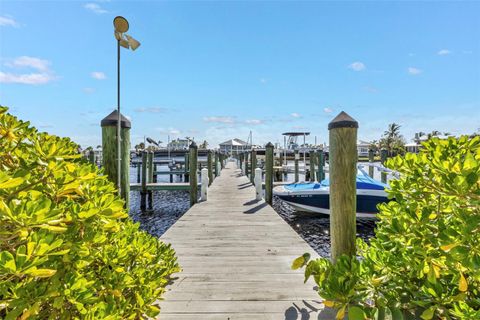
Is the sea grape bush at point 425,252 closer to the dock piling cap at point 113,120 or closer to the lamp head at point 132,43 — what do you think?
the dock piling cap at point 113,120

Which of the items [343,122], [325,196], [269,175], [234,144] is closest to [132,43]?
[343,122]

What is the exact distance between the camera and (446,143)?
1.64 m

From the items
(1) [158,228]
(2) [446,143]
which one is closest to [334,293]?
(2) [446,143]

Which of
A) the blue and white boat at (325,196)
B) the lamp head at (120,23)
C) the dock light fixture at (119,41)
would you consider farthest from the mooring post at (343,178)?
the blue and white boat at (325,196)

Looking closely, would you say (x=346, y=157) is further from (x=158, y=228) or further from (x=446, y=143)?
(x=158, y=228)

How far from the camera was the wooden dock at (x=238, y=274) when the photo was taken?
7.71 ft

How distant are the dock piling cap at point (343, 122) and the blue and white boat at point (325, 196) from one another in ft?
26.6

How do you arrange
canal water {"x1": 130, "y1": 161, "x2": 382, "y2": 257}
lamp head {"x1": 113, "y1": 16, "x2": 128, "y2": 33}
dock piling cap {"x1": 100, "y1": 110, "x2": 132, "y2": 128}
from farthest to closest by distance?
canal water {"x1": 130, "y1": 161, "x2": 382, "y2": 257}
lamp head {"x1": 113, "y1": 16, "x2": 128, "y2": 33}
dock piling cap {"x1": 100, "y1": 110, "x2": 132, "y2": 128}

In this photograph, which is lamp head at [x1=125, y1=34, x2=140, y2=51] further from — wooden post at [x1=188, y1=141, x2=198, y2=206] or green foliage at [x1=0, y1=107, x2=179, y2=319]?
wooden post at [x1=188, y1=141, x2=198, y2=206]

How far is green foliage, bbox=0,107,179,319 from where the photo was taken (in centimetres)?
97

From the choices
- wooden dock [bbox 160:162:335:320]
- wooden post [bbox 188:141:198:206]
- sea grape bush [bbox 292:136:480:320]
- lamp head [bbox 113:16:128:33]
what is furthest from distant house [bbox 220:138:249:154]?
sea grape bush [bbox 292:136:480:320]

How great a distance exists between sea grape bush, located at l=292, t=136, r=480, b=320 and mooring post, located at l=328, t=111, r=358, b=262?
279 mm

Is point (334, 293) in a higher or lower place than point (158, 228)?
higher

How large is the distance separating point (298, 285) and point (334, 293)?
134cm
